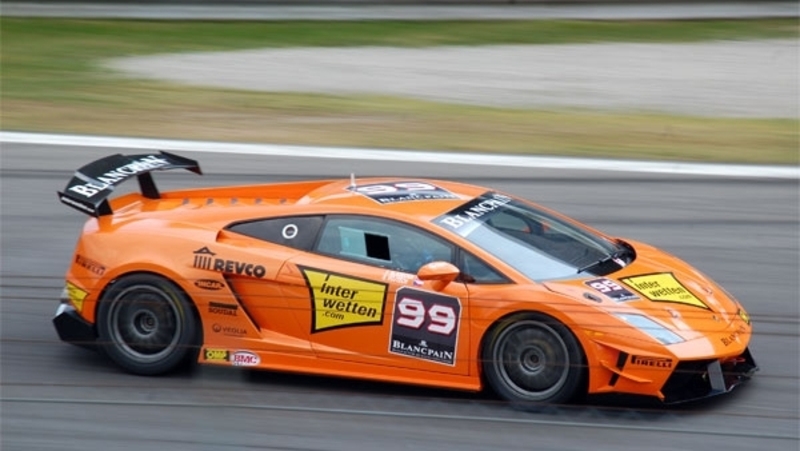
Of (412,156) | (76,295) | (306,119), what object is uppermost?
(306,119)

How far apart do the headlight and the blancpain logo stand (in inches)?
134

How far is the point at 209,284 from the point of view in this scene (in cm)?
773

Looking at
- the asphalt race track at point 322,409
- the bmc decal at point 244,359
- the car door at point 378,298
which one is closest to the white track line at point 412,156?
the asphalt race track at point 322,409

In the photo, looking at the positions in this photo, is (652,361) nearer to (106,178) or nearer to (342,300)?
(342,300)

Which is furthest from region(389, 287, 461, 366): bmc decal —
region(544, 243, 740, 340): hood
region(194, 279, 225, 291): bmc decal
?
region(194, 279, 225, 291): bmc decal

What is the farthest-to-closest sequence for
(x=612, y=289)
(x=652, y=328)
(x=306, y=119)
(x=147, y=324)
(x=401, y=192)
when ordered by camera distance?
(x=306, y=119) → (x=401, y=192) → (x=147, y=324) → (x=612, y=289) → (x=652, y=328)

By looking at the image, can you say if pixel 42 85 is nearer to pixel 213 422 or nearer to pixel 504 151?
pixel 504 151

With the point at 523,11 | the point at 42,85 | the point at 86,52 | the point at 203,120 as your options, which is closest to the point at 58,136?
the point at 203,120

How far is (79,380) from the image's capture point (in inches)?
310

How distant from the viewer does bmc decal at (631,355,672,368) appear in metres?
7.05

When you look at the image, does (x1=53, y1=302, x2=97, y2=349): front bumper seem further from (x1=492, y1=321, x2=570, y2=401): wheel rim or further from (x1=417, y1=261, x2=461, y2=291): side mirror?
(x1=492, y1=321, x2=570, y2=401): wheel rim

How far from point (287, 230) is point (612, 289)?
2015 mm

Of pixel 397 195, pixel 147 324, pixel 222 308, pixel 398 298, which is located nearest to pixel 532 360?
pixel 398 298

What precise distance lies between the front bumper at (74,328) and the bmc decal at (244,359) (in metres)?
0.93
